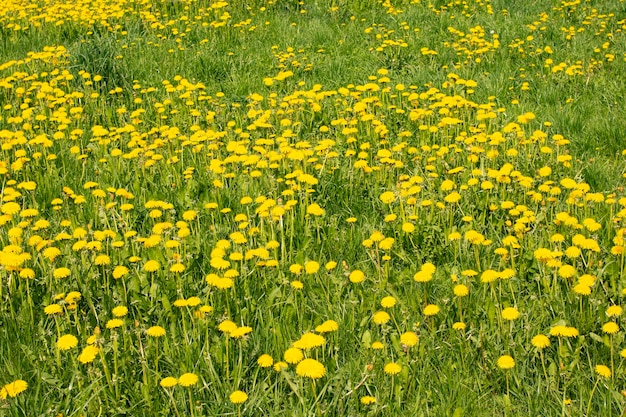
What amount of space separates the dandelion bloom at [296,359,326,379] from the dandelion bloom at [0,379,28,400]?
34.7 inches

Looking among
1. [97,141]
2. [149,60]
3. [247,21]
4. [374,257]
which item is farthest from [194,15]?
[374,257]

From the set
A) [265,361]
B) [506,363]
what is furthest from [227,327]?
[506,363]

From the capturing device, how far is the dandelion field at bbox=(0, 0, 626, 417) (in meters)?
2.27

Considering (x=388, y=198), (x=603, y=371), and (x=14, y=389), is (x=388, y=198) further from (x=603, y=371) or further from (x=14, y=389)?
(x=14, y=389)

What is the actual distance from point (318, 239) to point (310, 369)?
1.24 m

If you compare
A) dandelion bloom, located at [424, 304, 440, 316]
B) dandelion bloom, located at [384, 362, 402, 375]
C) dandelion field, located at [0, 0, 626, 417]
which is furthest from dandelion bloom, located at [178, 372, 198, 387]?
dandelion bloom, located at [424, 304, 440, 316]

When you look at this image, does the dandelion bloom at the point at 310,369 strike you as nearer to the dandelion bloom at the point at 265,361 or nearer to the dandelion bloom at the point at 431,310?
the dandelion bloom at the point at 265,361

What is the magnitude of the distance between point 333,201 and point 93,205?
4.46ft

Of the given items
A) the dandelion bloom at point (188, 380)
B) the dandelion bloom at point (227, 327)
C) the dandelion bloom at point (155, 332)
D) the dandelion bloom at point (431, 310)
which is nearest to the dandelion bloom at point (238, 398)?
the dandelion bloom at point (188, 380)

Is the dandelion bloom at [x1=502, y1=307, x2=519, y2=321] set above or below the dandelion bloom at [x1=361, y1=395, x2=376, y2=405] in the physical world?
above

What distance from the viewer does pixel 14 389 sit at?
2.09m

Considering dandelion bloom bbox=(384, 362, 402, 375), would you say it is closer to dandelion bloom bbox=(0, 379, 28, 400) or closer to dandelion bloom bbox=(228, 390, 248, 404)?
dandelion bloom bbox=(228, 390, 248, 404)

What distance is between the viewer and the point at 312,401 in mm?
2209

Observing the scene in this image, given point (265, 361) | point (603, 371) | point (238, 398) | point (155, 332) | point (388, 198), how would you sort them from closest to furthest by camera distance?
point (238, 398) → point (603, 371) → point (265, 361) → point (155, 332) → point (388, 198)
